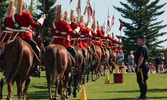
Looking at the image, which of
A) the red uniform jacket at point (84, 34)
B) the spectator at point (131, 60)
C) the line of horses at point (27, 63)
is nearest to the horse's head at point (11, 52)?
the line of horses at point (27, 63)

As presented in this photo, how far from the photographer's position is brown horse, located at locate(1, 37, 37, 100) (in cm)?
857

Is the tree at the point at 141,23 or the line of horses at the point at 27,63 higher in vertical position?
the tree at the point at 141,23

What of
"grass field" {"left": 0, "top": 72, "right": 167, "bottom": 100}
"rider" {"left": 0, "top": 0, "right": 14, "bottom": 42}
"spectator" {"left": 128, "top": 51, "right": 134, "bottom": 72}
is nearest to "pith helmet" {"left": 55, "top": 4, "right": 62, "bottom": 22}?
"rider" {"left": 0, "top": 0, "right": 14, "bottom": 42}

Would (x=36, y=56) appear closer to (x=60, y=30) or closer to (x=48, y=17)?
(x=60, y=30)

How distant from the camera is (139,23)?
4769cm

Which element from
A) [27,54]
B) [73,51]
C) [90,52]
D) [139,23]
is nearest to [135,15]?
[139,23]

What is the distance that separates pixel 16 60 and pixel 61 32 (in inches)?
117

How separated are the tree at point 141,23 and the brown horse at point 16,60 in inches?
1492

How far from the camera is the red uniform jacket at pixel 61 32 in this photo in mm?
11234

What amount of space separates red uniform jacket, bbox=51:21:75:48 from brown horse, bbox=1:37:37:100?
89.7 inches

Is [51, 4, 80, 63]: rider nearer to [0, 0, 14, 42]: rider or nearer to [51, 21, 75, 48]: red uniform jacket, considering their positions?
[51, 21, 75, 48]: red uniform jacket

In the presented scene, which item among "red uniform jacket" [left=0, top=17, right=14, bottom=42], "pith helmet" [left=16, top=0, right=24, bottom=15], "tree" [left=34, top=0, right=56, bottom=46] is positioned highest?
"tree" [left=34, top=0, right=56, bottom=46]

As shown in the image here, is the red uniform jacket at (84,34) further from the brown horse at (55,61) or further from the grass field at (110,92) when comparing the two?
the brown horse at (55,61)

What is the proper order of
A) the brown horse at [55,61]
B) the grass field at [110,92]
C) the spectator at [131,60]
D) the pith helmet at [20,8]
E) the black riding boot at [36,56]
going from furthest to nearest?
the spectator at [131,60]
the grass field at [110,92]
the brown horse at [55,61]
the black riding boot at [36,56]
the pith helmet at [20,8]
